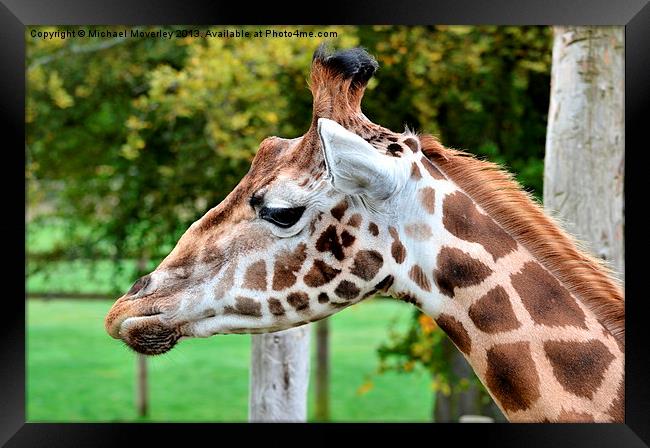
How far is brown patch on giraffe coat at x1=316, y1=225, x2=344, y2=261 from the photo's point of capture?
2455 millimetres

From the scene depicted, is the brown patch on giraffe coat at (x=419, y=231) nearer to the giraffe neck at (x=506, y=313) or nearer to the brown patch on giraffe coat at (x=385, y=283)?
the giraffe neck at (x=506, y=313)

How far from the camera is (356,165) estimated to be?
2295 mm

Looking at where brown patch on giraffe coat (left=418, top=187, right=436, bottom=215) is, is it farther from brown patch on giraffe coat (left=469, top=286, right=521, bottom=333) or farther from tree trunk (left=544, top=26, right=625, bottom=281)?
tree trunk (left=544, top=26, right=625, bottom=281)

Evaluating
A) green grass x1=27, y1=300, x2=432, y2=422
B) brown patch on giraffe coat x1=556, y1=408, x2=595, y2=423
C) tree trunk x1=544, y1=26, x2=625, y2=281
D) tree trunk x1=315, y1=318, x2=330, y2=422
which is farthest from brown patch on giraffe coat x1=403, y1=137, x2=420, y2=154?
tree trunk x1=315, y1=318, x2=330, y2=422

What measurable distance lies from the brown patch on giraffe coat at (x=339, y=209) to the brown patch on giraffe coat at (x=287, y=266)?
13 centimetres

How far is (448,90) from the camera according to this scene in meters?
6.93

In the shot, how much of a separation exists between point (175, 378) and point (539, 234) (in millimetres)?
9898

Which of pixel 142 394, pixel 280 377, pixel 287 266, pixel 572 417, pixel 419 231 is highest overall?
pixel 419 231

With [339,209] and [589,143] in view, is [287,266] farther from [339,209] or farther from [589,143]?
[589,143]

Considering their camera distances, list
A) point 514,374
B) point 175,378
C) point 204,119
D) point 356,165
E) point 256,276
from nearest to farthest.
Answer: point 356,165, point 514,374, point 256,276, point 204,119, point 175,378

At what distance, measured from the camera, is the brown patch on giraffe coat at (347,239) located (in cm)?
245

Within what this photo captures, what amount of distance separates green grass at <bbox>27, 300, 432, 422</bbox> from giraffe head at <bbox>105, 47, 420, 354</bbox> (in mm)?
6865

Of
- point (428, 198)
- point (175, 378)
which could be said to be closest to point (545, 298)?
point (428, 198)
